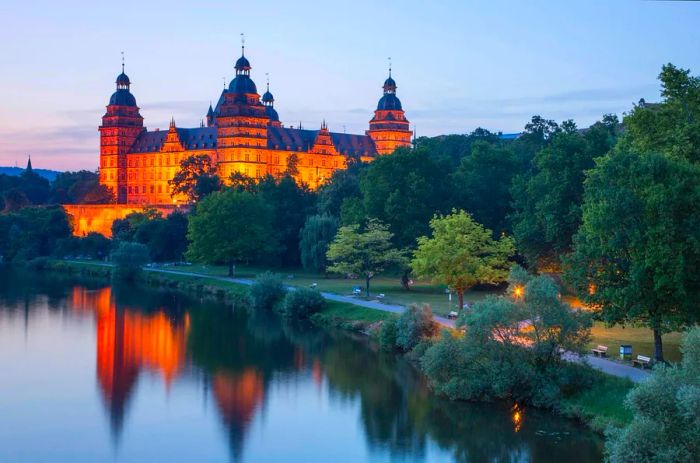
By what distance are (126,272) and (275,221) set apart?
11.6 meters

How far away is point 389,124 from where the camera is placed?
134 metres

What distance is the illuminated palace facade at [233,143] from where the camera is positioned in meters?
113

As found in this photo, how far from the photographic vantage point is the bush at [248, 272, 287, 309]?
52.7 metres

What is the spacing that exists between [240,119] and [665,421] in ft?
312

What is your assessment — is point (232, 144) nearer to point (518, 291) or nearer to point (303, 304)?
point (303, 304)

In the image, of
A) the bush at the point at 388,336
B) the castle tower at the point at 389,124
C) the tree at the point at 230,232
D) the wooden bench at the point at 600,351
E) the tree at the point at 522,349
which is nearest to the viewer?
the tree at the point at 522,349

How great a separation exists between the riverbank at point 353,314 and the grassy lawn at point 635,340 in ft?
11.5

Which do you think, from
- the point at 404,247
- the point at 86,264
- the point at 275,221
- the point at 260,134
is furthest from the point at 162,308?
the point at 260,134

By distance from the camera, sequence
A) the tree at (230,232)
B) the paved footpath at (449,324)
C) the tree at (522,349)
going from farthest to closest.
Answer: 1. the tree at (230,232)
2. the tree at (522,349)
3. the paved footpath at (449,324)

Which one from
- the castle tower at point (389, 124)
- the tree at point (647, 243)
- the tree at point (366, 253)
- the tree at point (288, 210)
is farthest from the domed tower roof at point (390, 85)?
the tree at point (647, 243)

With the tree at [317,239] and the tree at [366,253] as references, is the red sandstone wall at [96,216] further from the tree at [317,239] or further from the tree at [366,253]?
the tree at [366,253]

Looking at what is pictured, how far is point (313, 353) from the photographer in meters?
39.6

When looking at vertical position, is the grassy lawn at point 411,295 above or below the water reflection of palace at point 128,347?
above

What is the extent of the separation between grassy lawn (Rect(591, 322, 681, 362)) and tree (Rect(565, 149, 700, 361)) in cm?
189
